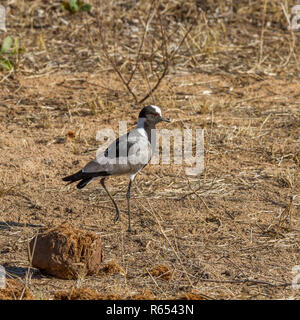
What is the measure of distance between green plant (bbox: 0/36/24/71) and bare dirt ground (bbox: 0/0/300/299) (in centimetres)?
12

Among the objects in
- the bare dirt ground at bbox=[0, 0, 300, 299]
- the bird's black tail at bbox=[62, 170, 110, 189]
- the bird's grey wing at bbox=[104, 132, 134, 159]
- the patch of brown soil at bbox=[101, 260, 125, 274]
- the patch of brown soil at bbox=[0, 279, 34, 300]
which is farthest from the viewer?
the bird's grey wing at bbox=[104, 132, 134, 159]

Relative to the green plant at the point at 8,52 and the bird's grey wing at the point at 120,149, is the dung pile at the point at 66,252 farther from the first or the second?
the green plant at the point at 8,52

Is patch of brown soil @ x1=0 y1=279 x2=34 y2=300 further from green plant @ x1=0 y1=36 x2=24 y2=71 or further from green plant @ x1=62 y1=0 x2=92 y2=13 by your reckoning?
green plant @ x1=62 y1=0 x2=92 y2=13

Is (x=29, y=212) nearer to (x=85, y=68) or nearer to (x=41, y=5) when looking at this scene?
(x=85, y=68)

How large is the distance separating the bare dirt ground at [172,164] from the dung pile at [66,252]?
3.7 inches

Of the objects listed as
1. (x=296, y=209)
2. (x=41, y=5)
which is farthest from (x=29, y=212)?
(x=41, y=5)

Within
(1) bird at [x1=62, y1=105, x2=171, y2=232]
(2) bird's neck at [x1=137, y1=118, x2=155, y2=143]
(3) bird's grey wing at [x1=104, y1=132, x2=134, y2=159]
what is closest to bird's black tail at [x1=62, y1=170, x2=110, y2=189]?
(1) bird at [x1=62, y1=105, x2=171, y2=232]

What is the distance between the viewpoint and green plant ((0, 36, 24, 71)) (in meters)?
9.18

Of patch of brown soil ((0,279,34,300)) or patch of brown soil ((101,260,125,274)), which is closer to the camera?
patch of brown soil ((0,279,34,300))

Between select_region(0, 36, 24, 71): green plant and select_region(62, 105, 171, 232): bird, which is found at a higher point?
select_region(0, 36, 24, 71): green plant

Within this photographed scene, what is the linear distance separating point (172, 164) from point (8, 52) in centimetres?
339

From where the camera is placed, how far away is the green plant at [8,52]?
30.1 feet

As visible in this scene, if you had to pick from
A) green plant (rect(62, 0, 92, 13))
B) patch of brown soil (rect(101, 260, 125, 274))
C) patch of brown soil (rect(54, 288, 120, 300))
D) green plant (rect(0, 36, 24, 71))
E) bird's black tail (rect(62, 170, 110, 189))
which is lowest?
patch of brown soil (rect(101, 260, 125, 274))

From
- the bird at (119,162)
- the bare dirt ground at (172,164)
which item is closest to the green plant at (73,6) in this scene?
the bare dirt ground at (172,164)
